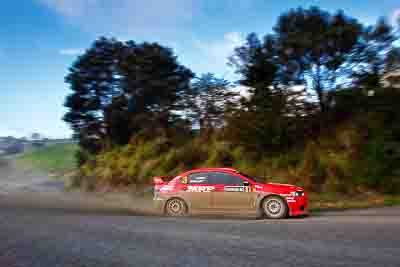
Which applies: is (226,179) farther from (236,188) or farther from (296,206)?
(296,206)

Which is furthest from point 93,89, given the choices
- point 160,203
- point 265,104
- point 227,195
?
point 227,195

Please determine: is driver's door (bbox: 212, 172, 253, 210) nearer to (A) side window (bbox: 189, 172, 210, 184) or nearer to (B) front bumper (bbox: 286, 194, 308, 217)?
(A) side window (bbox: 189, 172, 210, 184)

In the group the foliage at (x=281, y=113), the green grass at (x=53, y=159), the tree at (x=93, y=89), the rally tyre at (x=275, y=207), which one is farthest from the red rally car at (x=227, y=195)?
the green grass at (x=53, y=159)

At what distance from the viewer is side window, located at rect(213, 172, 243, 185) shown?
1132cm

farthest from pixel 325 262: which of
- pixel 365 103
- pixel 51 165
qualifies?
pixel 51 165

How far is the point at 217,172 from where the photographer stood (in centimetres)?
1163

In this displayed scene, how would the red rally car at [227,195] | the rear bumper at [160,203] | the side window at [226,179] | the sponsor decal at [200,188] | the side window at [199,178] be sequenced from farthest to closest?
1. the rear bumper at [160,203]
2. the side window at [199,178]
3. the sponsor decal at [200,188]
4. the side window at [226,179]
5. the red rally car at [227,195]

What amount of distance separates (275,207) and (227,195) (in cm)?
146

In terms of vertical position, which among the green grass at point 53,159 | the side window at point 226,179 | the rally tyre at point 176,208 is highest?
the green grass at point 53,159

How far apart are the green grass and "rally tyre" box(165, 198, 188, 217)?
3126cm

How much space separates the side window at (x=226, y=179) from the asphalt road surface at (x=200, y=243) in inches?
80.0

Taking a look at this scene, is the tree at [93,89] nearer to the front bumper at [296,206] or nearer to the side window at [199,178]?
the side window at [199,178]

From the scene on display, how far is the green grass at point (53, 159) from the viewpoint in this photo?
43.4 meters

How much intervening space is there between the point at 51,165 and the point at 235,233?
4264cm
